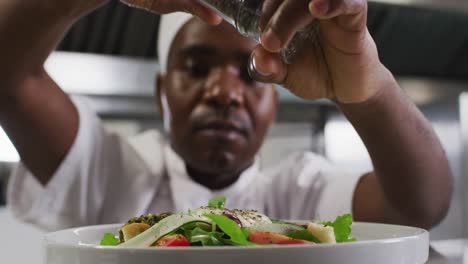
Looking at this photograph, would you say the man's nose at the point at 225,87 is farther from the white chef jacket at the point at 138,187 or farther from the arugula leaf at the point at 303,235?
the arugula leaf at the point at 303,235

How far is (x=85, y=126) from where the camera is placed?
839mm

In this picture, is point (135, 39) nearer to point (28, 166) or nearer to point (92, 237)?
point (28, 166)

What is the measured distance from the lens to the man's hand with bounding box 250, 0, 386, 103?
347mm

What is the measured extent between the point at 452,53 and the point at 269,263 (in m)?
1.14

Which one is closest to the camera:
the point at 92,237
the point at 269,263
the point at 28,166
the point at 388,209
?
the point at 269,263

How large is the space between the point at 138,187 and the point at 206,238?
651mm

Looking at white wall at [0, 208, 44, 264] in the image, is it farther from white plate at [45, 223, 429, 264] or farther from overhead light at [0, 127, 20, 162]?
white plate at [45, 223, 429, 264]

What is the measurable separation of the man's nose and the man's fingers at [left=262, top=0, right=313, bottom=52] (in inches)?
17.3

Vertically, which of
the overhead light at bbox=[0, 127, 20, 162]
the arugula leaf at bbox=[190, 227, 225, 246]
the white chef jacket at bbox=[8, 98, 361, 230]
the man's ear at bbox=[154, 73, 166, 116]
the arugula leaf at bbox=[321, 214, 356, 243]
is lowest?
the overhead light at bbox=[0, 127, 20, 162]

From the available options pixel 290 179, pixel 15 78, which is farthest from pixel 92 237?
pixel 290 179

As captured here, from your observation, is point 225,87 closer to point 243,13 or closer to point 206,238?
point 243,13

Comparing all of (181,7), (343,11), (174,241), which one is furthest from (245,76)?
(174,241)

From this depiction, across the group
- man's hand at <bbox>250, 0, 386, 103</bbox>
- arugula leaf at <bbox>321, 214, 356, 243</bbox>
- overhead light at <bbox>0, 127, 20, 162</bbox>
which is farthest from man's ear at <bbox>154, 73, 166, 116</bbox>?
arugula leaf at <bbox>321, 214, 356, 243</bbox>

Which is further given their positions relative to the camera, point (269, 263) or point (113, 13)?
point (113, 13)
